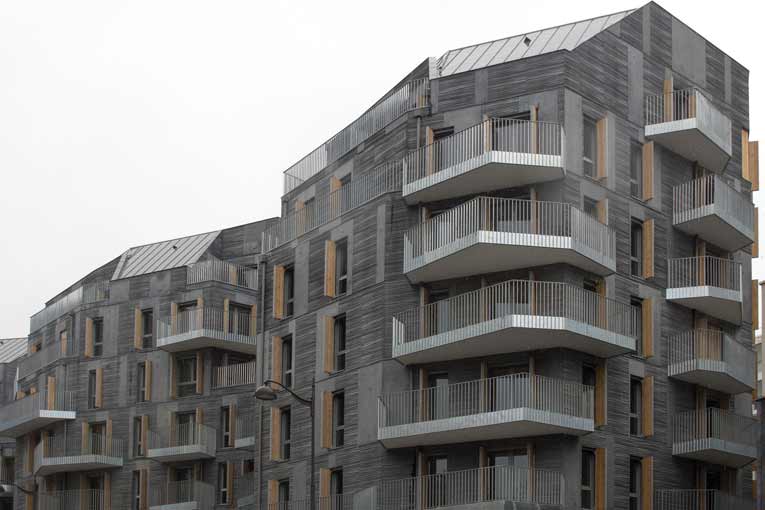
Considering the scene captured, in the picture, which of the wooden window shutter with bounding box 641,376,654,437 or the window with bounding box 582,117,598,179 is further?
the window with bounding box 582,117,598,179

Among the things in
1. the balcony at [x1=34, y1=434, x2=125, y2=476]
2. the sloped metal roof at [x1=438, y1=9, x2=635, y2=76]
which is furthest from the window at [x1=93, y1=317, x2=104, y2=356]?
the sloped metal roof at [x1=438, y1=9, x2=635, y2=76]

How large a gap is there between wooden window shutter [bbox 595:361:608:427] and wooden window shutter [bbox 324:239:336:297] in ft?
30.7

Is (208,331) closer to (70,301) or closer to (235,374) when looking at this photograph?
(235,374)

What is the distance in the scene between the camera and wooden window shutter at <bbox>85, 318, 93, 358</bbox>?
6900cm

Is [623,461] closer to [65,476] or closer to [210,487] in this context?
[210,487]

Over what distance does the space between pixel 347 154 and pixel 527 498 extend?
47.8ft

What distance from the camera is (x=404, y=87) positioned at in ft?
154

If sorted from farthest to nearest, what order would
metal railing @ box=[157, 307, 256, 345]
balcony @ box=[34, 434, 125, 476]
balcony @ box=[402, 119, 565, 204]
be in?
balcony @ box=[34, 434, 125, 476], metal railing @ box=[157, 307, 256, 345], balcony @ box=[402, 119, 565, 204]

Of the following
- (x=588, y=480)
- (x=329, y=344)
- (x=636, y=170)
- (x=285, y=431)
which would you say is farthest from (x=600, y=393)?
(x=285, y=431)

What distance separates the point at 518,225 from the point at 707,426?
29.6ft

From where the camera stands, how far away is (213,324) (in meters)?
64.1

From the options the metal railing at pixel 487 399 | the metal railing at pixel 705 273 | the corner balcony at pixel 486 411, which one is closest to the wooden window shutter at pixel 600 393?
the metal railing at pixel 487 399

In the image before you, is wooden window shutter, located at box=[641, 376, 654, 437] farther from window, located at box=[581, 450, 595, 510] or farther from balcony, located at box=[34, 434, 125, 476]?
balcony, located at box=[34, 434, 125, 476]

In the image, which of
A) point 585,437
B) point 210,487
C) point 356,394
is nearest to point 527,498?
point 585,437
